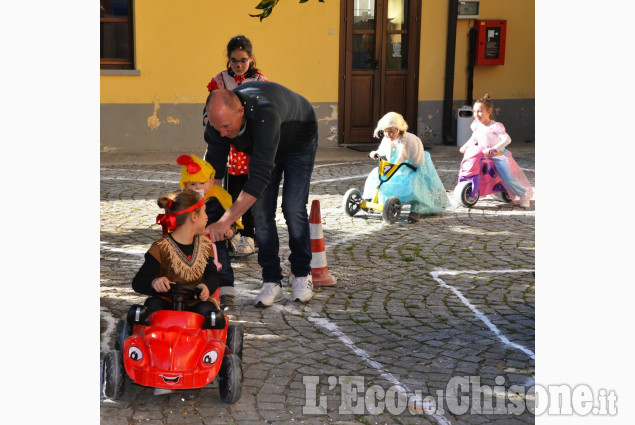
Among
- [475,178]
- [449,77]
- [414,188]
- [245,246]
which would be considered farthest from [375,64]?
[245,246]

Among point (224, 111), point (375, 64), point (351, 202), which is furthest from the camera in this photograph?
point (375, 64)

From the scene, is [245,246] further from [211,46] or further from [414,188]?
[211,46]

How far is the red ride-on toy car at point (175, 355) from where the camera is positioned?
4.38 meters

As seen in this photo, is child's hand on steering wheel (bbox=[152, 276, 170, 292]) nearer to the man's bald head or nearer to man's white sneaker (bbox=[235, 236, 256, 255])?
the man's bald head

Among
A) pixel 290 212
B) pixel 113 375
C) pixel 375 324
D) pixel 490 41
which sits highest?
pixel 490 41

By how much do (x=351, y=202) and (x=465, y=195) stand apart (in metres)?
1.58

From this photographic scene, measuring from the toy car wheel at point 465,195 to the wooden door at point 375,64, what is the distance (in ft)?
18.8

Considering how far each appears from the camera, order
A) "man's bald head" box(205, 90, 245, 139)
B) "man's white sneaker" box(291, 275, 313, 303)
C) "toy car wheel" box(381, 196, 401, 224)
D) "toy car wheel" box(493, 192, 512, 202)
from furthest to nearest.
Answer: "toy car wheel" box(493, 192, 512, 202) < "toy car wheel" box(381, 196, 401, 224) < "man's white sneaker" box(291, 275, 313, 303) < "man's bald head" box(205, 90, 245, 139)

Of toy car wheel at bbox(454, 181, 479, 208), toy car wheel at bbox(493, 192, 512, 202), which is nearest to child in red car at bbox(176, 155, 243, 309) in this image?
toy car wheel at bbox(454, 181, 479, 208)

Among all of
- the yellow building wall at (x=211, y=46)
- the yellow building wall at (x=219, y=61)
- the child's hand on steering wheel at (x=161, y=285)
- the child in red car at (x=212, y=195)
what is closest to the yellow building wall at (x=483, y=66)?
the yellow building wall at (x=219, y=61)

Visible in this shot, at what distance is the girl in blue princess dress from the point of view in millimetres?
9328

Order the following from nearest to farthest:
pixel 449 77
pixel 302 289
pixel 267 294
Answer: pixel 267 294 → pixel 302 289 → pixel 449 77

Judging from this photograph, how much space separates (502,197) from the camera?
10820 millimetres

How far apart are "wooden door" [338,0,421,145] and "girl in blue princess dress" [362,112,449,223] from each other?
20.6 ft
